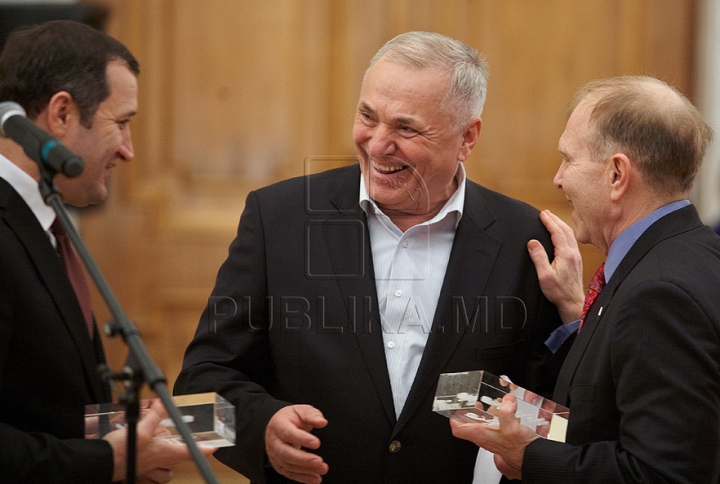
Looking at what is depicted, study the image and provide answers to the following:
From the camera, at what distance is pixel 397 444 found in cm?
190

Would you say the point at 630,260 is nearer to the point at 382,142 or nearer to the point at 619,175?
the point at 619,175

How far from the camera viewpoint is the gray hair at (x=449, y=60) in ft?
6.76

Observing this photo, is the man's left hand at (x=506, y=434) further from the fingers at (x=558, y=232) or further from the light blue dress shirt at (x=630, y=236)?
the fingers at (x=558, y=232)

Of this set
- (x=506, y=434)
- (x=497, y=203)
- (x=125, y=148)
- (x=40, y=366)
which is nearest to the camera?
(x=40, y=366)

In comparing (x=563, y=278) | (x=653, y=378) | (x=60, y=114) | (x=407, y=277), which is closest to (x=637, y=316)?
(x=653, y=378)

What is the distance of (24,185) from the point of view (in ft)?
5.23

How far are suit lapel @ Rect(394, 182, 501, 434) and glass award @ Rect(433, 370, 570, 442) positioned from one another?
0.65 ft

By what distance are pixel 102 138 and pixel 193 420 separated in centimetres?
62

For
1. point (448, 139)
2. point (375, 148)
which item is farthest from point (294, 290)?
point (448, 139)

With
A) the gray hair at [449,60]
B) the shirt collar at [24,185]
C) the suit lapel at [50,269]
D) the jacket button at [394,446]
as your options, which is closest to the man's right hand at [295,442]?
the jacket button at [394,446]

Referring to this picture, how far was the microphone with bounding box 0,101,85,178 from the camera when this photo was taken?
4.32ft

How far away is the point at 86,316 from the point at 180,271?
1.66 meters

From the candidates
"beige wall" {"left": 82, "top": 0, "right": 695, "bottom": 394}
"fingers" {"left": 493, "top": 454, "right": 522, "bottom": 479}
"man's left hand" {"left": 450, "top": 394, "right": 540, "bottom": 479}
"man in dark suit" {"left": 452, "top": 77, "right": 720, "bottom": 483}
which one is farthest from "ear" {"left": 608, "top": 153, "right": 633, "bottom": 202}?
"beige wall" {"left": 82, "top": 0, "right": 695, "bottom": 394}

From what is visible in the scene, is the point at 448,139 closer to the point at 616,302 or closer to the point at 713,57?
the point at 616,302
